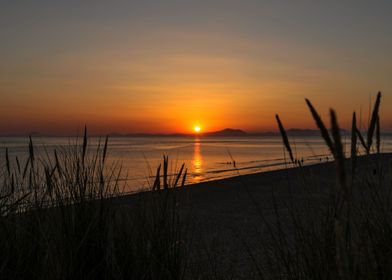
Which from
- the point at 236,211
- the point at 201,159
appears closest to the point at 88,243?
the point at 236,211

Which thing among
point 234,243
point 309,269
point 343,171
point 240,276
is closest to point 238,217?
point 234,243

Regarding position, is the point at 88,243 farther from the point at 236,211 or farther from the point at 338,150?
the point at 236,211

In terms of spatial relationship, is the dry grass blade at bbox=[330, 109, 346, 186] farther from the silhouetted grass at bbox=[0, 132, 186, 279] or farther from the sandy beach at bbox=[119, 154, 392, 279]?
the silhouetted grass at bbox=[0, 132, 186, 279]

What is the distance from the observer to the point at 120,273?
7.57ft

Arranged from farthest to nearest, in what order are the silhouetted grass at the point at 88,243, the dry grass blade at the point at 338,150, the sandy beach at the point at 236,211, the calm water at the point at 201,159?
the calm water at the point at 201,159 < the sandy beach at the point at 236,211 < the silhouetted grass at the point at 88,243 < the dry grass blade at the point at 338,150

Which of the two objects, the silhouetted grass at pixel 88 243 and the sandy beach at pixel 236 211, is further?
the sandy beach at pixel 236 211

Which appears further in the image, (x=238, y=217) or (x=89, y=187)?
(x=238, y=217)

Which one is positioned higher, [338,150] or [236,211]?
[338,150]

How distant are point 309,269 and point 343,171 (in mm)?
1331

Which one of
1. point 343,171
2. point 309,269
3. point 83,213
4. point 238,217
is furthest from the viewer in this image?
point 238,217

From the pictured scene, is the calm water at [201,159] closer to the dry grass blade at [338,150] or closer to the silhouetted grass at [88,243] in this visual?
the silhouetted grass at [88,243]

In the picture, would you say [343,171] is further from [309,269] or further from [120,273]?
[120,273]

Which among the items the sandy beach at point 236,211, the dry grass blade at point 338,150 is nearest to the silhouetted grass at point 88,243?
the sandy beach at point 236,211

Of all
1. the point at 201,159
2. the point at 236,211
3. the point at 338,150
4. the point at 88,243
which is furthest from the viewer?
the point at 201,159
